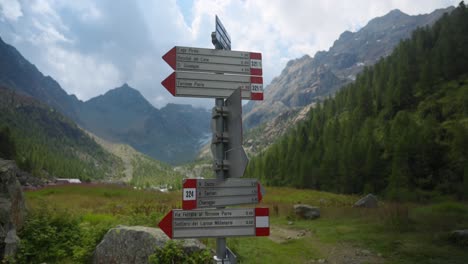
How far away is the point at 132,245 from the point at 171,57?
16.6 feet

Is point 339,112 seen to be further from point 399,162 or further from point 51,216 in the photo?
point 51,216

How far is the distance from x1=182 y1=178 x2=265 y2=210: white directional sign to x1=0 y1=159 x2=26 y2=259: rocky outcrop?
6.17m

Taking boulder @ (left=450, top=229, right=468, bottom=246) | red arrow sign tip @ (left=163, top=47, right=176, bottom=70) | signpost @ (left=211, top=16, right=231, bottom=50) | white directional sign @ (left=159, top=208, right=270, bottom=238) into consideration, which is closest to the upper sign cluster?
red arrow sign tip @ (left=163, top=47, right=176, bottom=70)

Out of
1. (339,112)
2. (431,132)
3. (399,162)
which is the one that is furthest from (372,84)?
(399,162)

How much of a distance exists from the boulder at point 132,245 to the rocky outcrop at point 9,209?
2058mm

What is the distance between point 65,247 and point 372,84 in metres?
93.1

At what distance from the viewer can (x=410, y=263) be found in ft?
28.1

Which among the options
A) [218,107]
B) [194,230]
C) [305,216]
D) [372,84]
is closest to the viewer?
[194,230]

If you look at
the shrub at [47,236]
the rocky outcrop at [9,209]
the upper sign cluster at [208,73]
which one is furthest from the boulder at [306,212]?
the upper sign cluster at [208,73]

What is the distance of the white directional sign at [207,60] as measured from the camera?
471cm

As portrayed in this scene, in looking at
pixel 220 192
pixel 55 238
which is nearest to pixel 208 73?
pixel 220 192

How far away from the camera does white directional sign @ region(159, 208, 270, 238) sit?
13.4 feet

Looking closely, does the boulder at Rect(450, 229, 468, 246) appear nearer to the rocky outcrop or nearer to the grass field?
the grass field

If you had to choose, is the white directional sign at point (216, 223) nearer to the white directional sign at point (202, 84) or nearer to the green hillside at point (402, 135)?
the white directional sign at point (202, 84)
